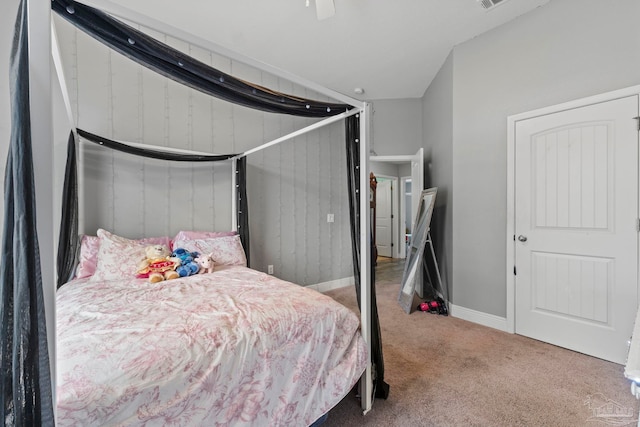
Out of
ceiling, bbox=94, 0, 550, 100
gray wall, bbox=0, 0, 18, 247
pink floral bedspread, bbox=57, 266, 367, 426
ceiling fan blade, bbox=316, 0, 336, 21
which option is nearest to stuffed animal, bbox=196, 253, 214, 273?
pink floral bedspread, bbox=57, 266, 367, 426

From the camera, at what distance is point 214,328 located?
3.73 feet

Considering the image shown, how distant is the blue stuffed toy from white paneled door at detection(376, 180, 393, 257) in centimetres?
532

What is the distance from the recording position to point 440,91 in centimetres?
345

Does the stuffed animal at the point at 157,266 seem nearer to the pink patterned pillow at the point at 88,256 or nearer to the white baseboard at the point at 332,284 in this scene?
the pink patterned pillow at the point at 88,256

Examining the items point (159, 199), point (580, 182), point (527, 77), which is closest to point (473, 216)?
point (580, 182)

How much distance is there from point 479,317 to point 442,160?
1.80 metres

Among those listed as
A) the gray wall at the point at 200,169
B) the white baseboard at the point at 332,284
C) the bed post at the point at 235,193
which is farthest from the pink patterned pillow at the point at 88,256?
the white baseboard at the point at 332,284

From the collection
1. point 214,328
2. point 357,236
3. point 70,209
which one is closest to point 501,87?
point 357,236

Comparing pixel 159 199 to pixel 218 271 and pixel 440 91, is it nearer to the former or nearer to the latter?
pixel 218 271

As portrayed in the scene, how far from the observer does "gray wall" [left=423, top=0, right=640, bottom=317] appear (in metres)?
2.13

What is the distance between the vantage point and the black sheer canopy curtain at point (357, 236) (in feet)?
5.47

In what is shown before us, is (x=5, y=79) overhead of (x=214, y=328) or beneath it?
overhead

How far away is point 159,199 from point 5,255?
2.20 m

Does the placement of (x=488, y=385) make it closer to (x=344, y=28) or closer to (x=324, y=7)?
(x=324, y=7)
